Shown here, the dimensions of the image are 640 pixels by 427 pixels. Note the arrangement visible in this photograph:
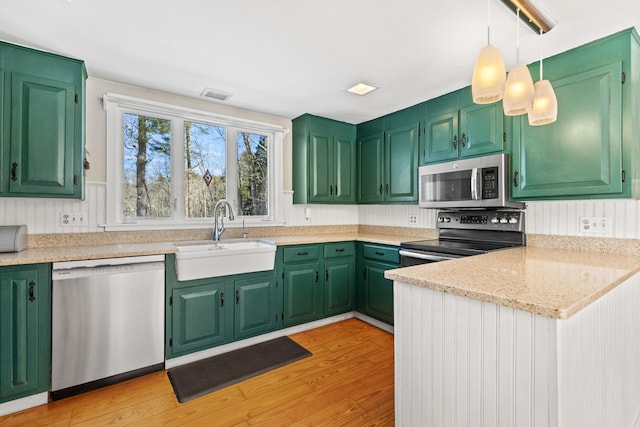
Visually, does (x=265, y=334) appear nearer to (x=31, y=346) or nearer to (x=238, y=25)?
(x=31, y=346)

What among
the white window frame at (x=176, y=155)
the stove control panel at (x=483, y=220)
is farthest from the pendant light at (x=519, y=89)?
the white window frame at (x=176, y=155)

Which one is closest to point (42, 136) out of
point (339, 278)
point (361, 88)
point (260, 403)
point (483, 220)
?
point (260, 403)

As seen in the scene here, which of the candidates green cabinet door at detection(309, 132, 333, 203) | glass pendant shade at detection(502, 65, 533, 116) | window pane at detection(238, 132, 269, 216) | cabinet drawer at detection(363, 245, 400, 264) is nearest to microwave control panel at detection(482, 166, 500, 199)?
cabinet drawer at detection(363, 245, 400, 264)

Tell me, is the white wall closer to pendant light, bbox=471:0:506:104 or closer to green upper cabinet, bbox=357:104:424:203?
green upper cabinet, bbox=357:104:424:203

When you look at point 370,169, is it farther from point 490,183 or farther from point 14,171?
point 14,171

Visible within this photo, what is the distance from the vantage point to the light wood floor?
1.77 m

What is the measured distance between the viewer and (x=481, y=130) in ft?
8.41

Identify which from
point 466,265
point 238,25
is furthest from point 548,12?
point 238,25

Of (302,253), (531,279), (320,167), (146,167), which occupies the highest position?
(320,167)

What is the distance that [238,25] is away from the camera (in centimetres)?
181

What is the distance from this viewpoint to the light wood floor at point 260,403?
1771 mm

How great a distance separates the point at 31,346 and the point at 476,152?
3.44 meters

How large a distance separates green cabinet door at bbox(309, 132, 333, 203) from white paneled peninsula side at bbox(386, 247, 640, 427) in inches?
85.1

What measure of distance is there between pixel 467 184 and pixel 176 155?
2.67 meters
